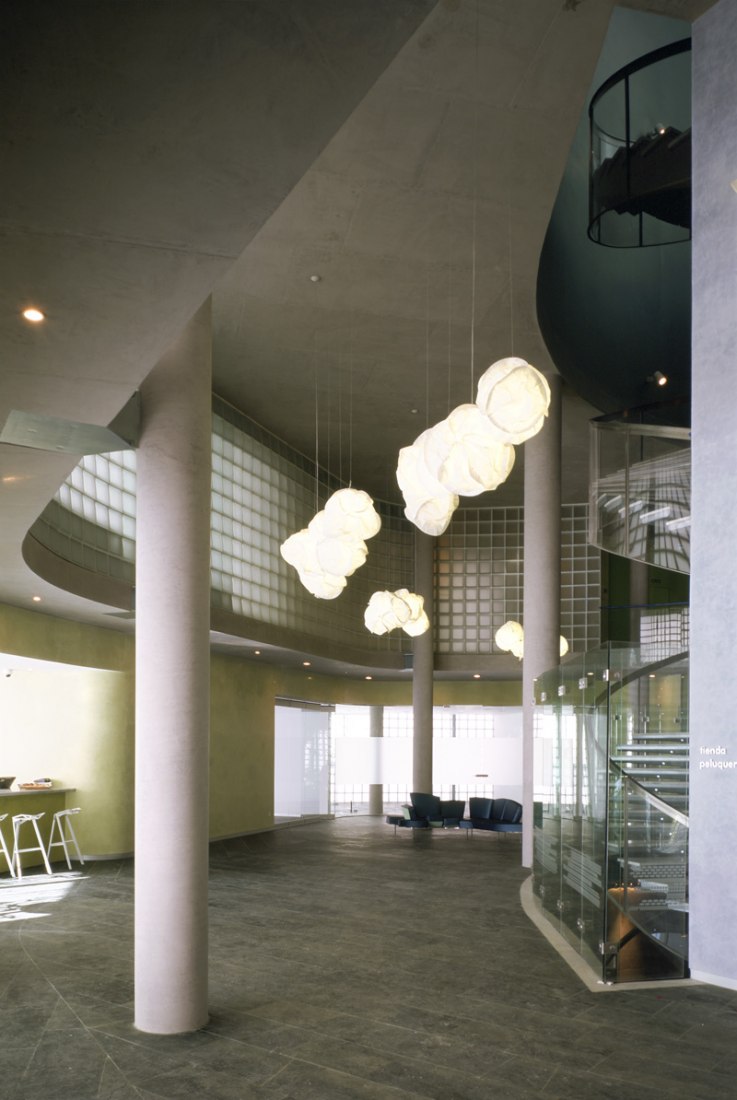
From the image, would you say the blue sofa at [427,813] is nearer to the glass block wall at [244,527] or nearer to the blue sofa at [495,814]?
the blue sofa at [495,814]

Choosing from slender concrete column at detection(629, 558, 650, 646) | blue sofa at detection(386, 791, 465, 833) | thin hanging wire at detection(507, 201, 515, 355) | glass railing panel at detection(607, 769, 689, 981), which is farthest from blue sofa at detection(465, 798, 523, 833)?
glass railing panel at detection(607, 769, 689, 981)

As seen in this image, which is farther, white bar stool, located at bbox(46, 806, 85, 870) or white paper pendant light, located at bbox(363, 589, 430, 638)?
white bar stool, located at bbox(46, 806, 85, 870)

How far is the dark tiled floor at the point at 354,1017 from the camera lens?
5.23 metres

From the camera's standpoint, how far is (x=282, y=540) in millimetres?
18141

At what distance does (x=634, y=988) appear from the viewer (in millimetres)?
6895

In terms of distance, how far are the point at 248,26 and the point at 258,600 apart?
15.2 meters

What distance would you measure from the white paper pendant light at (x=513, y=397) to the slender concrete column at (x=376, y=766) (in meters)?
20.8

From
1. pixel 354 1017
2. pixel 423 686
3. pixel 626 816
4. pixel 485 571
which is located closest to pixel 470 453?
pixel 626 816

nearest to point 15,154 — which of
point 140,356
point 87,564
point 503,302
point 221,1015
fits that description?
point 140,356

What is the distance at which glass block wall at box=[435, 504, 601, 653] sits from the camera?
22500 mm

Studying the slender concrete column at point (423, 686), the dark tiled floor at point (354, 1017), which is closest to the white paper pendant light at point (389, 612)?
the dark tiled floor at point (354, 1017)

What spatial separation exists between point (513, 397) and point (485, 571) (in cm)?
1802

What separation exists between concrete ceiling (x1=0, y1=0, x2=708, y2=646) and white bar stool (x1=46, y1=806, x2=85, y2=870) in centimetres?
306

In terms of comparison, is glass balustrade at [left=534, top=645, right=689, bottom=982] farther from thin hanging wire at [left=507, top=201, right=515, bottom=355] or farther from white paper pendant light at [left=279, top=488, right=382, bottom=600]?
thin hanging wire at [left=507, top=201, right=515, bottom=355]
